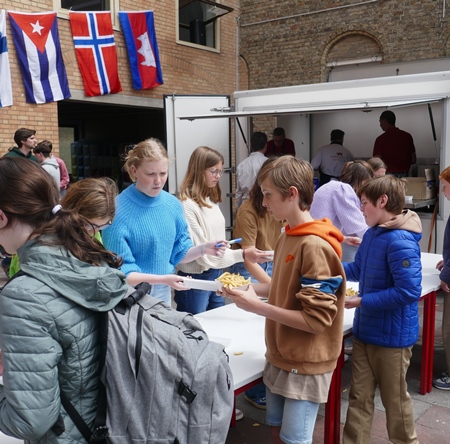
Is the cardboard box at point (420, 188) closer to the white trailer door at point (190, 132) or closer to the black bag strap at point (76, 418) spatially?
the white trailer door at point (190, 132)

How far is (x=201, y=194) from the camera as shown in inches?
141

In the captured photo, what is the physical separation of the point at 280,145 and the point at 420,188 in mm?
3181

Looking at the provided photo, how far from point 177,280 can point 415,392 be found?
7.56 ft

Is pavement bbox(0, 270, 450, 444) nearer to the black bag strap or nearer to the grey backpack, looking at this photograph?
the grey backpack

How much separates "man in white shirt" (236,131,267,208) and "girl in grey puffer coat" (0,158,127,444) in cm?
620

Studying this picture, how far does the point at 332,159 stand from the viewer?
8.87 meters

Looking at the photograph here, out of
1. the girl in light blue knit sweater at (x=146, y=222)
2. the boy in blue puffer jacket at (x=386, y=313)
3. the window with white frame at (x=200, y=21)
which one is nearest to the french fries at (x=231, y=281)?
the girl in light blue knit sweater at (x=146, y=222)

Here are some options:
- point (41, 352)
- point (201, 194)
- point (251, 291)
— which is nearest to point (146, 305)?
point (41, 352)

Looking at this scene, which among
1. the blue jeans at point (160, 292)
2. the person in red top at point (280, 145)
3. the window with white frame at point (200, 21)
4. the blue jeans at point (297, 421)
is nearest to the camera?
the blue jeans at point (297, 421)

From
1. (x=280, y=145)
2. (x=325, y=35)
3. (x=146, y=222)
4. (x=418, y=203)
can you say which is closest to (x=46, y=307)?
(x=146, y=222)

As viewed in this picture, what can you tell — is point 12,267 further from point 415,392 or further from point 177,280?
point 415,392

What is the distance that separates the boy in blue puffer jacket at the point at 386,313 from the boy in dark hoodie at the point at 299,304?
2.09 ft

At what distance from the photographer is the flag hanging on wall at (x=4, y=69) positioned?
8.48 m

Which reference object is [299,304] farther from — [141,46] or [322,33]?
[322,33]
